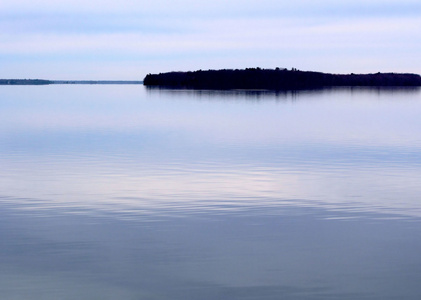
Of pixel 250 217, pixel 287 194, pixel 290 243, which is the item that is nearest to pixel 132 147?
pixel 287 194

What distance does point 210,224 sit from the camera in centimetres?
1440

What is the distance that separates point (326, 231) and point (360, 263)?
2233 mm

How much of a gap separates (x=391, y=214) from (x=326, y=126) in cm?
3062

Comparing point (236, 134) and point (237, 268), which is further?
point (236, 134)

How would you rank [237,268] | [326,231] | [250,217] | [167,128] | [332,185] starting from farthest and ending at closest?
1. [167,128]
2. [332,185]
3. [250,217]
4. [326,231]
5. [237,268]

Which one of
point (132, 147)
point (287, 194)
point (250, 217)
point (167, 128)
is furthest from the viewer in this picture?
point (167, 128)

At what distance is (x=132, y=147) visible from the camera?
101 ft

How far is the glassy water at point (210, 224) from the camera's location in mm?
10500

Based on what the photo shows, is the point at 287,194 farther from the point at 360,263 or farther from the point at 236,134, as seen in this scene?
the point at 236,134

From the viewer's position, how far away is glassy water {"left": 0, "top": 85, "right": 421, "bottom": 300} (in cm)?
1050

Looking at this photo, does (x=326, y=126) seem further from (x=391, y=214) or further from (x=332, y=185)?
(x=391, y=214)

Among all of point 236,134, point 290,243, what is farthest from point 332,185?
point 236,134

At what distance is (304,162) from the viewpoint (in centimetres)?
2498

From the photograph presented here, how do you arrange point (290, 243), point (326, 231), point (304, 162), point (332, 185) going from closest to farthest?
point (290, 243) < point (326, 231) < point (332, 185) < point (304, 162)
